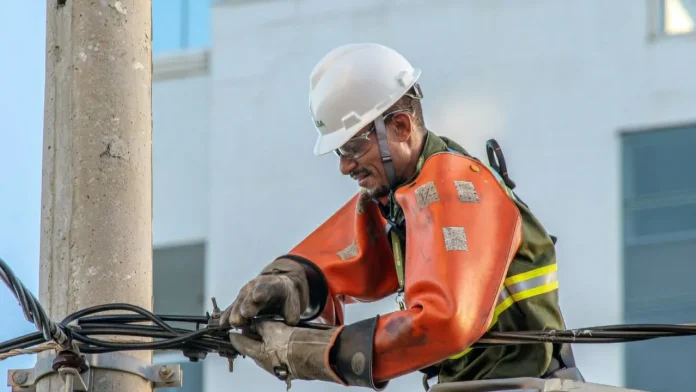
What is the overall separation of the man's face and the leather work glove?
798mm

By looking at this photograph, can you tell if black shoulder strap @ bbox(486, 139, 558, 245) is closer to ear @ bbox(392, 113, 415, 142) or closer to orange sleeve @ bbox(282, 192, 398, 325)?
ear @ bbox(392, 113, 415, 142)

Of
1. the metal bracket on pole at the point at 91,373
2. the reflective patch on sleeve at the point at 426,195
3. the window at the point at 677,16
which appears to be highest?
the window at the point at 677,16

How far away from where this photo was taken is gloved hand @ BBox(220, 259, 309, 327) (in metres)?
7.79

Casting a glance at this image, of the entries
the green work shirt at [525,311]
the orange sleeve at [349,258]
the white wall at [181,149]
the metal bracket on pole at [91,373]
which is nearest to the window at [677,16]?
the white wall at [181,149]

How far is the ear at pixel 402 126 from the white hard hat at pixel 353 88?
0.07m

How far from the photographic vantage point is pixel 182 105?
78.8 feet

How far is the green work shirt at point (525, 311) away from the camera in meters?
7.88

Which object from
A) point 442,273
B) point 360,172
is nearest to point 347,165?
point 360,172

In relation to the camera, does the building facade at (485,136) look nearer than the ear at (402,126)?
No

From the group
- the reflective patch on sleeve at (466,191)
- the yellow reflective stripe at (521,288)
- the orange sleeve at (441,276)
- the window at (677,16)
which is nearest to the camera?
the orange sleeve at (441,276)

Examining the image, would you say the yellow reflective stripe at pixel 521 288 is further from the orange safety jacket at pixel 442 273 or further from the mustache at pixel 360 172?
the mustache at pixel 360 172

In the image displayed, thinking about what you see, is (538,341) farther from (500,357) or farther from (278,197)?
(278,197)

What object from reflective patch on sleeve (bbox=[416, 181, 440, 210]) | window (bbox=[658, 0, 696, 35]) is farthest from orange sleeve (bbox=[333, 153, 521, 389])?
window (bbox=[658, 0, 696, 35])

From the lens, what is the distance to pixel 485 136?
2145cm
